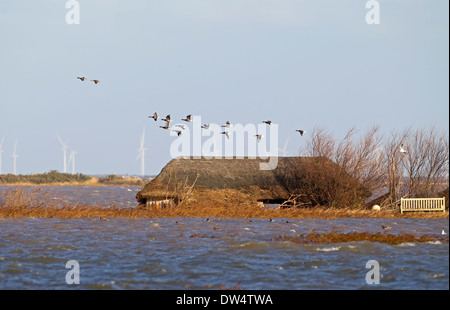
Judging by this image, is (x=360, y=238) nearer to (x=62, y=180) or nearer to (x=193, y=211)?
(x=193, y=211)

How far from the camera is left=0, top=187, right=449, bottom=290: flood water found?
704 inches

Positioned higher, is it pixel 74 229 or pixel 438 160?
pixel 438 160

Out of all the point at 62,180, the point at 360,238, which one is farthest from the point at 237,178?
the point at 62,180

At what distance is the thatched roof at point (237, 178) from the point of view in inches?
1598

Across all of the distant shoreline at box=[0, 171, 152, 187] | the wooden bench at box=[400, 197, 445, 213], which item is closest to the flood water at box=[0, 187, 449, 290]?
the wooden bench at box=[400, 197, 445, 213]

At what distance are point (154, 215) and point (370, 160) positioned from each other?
13784 mm

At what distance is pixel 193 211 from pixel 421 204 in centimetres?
1310

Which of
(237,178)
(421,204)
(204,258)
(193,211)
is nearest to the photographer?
(204,258)

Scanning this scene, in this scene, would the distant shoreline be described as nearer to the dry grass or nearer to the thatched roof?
the thatched roof

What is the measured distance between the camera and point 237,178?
4247 centimetres
